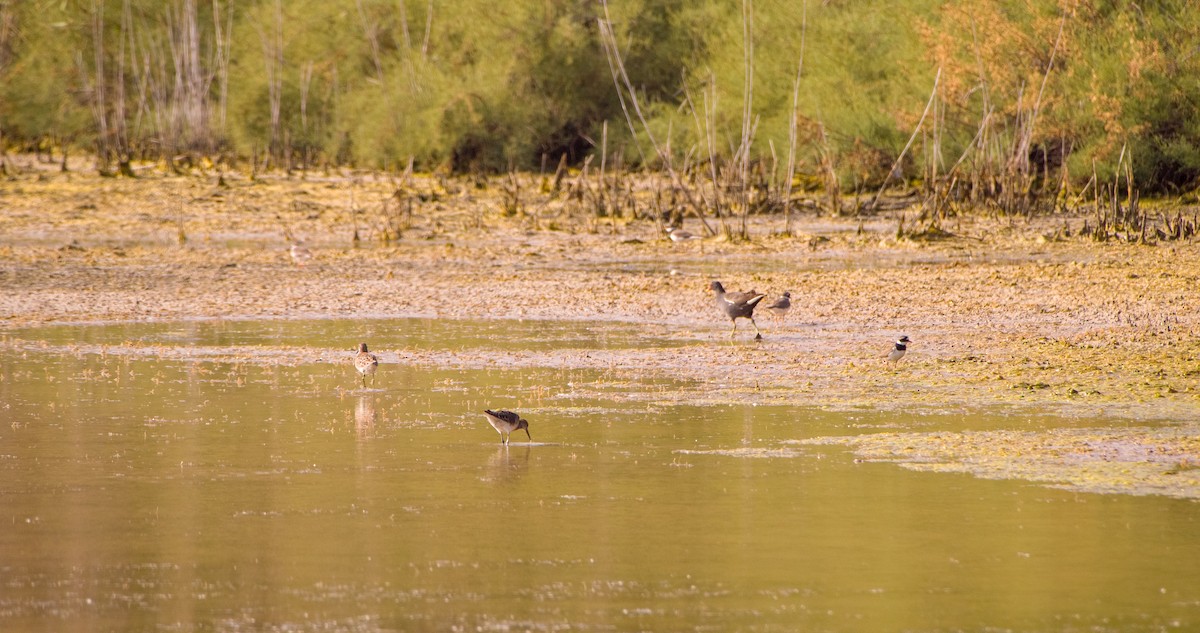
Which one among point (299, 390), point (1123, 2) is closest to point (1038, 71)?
point (1123, 2)

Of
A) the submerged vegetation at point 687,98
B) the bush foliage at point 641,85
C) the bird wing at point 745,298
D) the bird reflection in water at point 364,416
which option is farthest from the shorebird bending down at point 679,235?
the bird reflection in water at point 364,416

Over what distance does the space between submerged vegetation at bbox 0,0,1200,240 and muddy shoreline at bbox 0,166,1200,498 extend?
1434 millimetres

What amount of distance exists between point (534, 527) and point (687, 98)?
18.4 m

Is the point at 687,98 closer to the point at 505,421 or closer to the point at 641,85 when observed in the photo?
the point at 641,85

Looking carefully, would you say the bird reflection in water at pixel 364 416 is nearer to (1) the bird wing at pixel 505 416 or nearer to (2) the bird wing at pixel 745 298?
(1) the bird wing at pixel 505 416

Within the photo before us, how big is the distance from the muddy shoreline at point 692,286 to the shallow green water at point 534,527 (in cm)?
130

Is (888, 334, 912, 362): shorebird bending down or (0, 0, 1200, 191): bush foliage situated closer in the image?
(888, 334, 912, 362): shorebird bending down

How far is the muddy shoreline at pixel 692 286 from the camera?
34.3ft

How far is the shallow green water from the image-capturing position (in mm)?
5379

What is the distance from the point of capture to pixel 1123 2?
24.2 meters

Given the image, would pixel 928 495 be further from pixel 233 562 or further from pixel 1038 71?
pixel 1038 71

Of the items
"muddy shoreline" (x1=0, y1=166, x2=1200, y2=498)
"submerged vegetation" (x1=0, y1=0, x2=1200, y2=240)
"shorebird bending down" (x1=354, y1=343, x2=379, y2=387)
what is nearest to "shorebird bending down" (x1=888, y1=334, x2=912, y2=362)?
"muddy shoreline" (x1=0, y1=166, x2=1200, y2=498)

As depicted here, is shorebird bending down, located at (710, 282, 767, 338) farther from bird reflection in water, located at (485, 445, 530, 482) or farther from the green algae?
bird reflection in water, located at (485, 445, 530, 482)

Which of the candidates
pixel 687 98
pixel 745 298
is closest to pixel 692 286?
pixel 745 298
